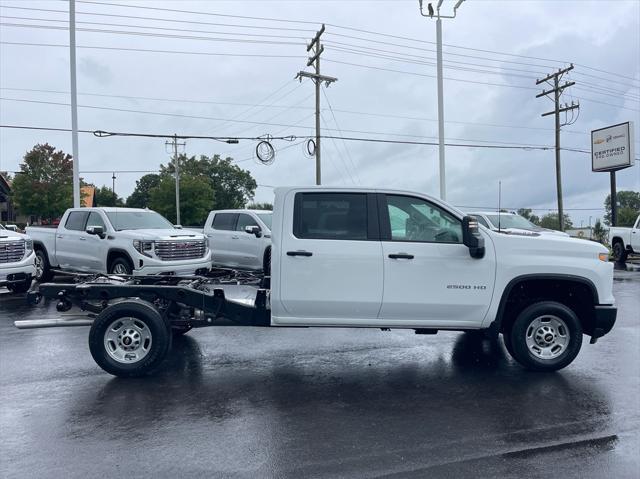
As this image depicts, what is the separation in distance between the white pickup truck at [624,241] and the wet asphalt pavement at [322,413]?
51.4 feet

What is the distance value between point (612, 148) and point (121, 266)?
95.0 feet

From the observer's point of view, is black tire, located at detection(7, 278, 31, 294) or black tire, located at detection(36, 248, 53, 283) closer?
black tire, located at detection(7, 278, 31, 294)

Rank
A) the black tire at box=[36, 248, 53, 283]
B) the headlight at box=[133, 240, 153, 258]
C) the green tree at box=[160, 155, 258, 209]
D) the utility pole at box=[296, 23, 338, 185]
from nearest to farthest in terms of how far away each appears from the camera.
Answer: the headlight at box=[133, 240, 153, 258]
the black tire at box=[36, 248, 53, 283]
the utility pole at box=[296, 23, 338, 185]
the green tree at box=[160, 155, 258, 209]

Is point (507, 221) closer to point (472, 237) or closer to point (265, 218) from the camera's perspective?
point (265, 218)

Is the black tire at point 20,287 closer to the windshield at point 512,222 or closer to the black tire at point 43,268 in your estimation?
the black tire at point 43,268

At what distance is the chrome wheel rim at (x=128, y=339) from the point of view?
614cm

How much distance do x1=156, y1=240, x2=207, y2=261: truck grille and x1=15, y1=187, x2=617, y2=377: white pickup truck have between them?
5.46 metres

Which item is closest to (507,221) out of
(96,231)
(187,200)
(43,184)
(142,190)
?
(96,231)

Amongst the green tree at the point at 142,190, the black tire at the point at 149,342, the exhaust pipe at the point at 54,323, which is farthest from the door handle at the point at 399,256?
the green tree at the point at 142,190

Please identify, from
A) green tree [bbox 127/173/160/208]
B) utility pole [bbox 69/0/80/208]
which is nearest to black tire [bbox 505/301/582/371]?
utility pole [bbox 69/0/80/208]

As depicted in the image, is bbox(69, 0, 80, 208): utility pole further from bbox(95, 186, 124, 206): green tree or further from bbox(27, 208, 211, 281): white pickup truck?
bbox(95, 186, 124, 206): green tree

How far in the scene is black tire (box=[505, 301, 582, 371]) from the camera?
6.28 metres

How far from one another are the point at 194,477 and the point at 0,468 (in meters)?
1.42

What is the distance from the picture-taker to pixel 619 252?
2245 cm
